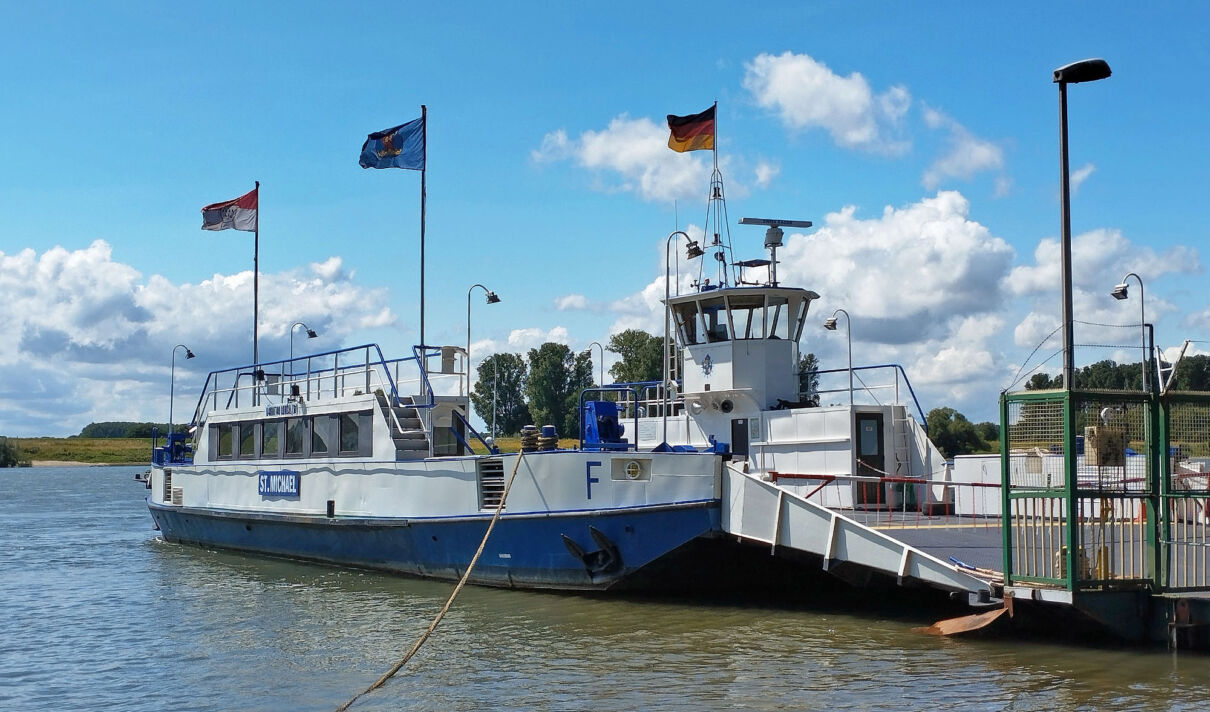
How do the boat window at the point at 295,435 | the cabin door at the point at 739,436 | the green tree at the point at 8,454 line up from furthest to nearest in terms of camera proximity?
the green tree at the point at 8,454, the boat window at the point at 295,435, the cabin door at the point at 739,436

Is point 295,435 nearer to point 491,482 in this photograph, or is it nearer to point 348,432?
point 348,432

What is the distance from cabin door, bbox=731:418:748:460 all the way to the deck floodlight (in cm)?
942

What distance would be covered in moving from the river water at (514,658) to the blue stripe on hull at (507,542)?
1.14ft

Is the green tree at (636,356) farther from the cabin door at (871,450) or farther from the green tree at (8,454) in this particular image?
the green tree at (8,454)

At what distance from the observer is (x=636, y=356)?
72.8m

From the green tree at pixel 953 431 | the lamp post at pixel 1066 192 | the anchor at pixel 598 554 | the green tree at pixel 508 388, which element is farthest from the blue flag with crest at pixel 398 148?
the green tree at pixel 508 388

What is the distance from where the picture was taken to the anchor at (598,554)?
52.5 feet

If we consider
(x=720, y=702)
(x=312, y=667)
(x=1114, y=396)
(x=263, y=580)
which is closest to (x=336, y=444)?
(x=263, y=580)

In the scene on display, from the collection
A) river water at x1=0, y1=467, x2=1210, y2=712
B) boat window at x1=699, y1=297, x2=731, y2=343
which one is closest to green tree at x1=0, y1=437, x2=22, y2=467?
river water at x1=0, y1=467, x2=1210, y2=712

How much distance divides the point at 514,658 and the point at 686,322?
9.96 metres

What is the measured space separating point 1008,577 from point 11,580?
705 inches

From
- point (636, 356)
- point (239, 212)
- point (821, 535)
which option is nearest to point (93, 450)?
point (636, 356)

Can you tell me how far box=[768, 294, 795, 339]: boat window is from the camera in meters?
20.5

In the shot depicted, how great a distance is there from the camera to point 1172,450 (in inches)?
503
